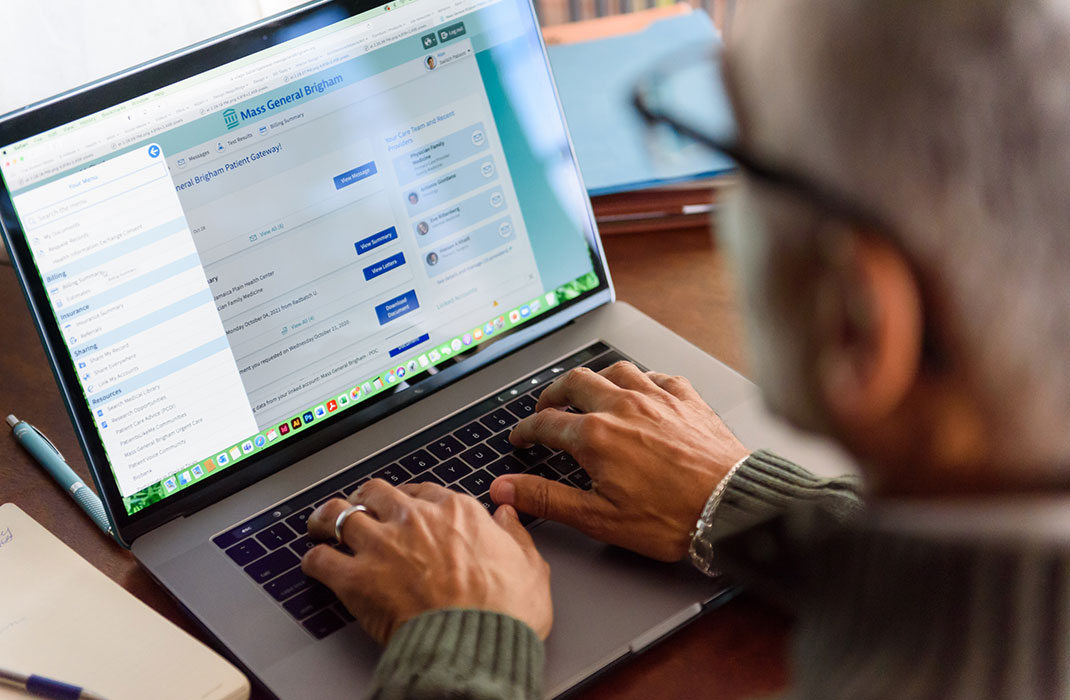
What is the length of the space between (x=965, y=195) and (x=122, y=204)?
0.62 metres

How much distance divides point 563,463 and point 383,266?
24 centimetres

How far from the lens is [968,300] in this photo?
1.42ft

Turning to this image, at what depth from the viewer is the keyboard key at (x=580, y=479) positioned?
0.86m

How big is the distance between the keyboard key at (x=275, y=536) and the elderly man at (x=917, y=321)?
22cm

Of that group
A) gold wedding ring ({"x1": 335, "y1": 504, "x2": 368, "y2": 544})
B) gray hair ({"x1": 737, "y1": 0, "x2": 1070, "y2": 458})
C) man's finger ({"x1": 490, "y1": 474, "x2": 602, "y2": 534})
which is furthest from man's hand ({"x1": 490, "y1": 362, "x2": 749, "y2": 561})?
gray hair ({"x1": 737, "y1": 0, "x2": 1070, "y2": 458})

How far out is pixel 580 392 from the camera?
2.93ft

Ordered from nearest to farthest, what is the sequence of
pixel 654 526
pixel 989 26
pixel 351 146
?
pixel 989 26 < pixel 654 526 < pixel 351 146

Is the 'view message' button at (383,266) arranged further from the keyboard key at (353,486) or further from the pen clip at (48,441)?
the pen clip at (48,441)

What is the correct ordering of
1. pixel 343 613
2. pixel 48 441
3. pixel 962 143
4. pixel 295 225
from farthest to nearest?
pixel 48 441
pixel 295 225
pixel 343 613
pixel 962 143

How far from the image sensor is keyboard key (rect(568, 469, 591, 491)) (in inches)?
33.7

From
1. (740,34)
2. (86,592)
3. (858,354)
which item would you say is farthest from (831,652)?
(86,592)

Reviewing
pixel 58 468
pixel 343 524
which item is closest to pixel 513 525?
pixel 343 524

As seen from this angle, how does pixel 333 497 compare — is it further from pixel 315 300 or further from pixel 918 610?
pixel 918 610

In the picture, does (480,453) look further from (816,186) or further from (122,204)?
(816,186)
